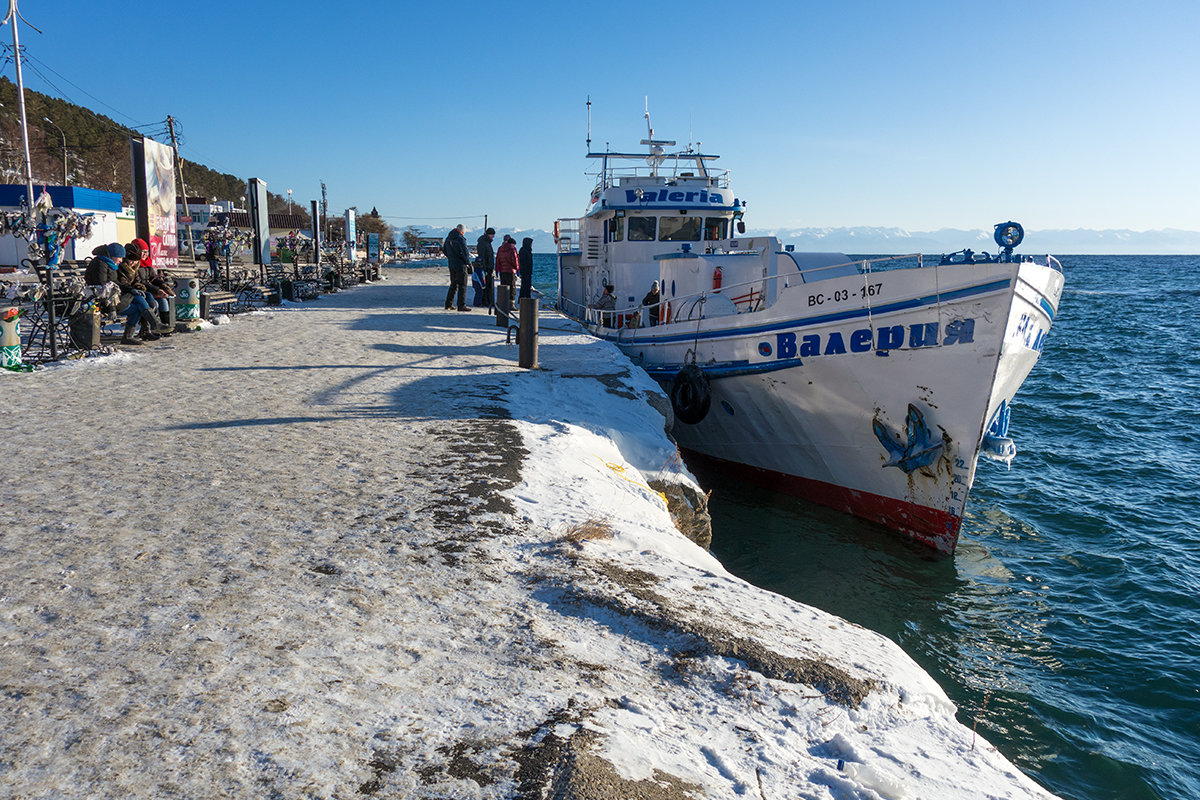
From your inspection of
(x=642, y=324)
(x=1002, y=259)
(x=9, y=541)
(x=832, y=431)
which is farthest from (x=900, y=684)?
(x=642, y=324)

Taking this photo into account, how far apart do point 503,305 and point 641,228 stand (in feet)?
13.3

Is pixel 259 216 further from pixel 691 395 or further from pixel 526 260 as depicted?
pixel 691 395

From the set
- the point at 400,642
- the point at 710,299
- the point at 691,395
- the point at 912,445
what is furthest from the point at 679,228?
the point at 400,642

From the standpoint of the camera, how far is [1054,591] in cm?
869

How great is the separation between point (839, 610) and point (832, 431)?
3052 millimetres

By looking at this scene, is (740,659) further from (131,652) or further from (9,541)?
(9,541)

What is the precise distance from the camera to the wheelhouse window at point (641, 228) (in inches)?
661

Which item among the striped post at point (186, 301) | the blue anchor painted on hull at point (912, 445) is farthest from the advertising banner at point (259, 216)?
the blue anchor painted on hull at point (912, 445)

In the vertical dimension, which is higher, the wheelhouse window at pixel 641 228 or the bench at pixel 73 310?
the wheelhouse window at pixel 641 228

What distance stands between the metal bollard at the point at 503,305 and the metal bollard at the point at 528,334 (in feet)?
9.72

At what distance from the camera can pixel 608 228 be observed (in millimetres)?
17406

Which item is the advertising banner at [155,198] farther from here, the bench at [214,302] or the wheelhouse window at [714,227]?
the wheelhouse window at [714,227]

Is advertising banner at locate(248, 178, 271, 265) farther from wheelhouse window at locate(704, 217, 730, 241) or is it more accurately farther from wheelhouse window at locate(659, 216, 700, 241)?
wheelhouse window at locate(704, 217, 730, 241)

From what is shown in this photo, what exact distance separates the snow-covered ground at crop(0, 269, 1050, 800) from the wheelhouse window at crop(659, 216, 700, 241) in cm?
1105
